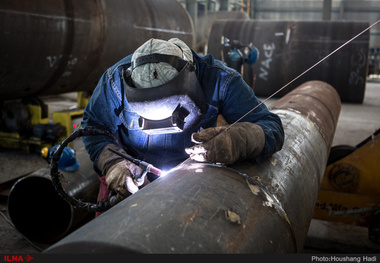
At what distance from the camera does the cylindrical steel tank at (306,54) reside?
7707mm

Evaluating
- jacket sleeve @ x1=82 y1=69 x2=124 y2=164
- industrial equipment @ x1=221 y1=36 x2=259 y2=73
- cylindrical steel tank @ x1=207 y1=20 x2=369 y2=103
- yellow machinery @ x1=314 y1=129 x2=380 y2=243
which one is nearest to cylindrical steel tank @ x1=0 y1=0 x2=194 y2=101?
industrial equipment @ x1=221 y1=36 x2=259 y2=73

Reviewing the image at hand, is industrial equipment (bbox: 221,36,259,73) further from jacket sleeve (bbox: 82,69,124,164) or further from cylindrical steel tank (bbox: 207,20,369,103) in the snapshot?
jacket sleeve (bbox: 82,69,124,164)

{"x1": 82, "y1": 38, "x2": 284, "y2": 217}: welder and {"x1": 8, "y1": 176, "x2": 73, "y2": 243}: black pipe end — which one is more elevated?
{"x1": 82, "y1": 38, "x2": 284, "y2": 217}: welder

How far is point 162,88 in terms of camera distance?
1.38 meters

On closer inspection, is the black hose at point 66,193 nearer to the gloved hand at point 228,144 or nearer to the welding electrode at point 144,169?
the welding electrode at point 144,169

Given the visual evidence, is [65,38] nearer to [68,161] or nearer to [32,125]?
[32,125]

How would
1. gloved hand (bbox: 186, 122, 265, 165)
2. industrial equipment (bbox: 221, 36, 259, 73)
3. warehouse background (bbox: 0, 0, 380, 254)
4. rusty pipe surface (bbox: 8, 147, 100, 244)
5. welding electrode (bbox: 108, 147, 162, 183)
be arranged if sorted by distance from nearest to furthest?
gloved hand (bbox: 186, 122, 265, 165)
welding electrode (bbox: 108, 147, 162, 183)
rusty pipe surface (bbox: 8, 147, 100, 244)
warehouse background (bbox: 0, 0, 380, 254)
industrial equipment (bbox: 221, 36, 259, 73)

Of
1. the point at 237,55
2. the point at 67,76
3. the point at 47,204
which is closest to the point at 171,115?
the point at 47,204

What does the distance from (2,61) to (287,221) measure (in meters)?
2.89

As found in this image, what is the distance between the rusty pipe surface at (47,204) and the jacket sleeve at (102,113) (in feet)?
2.27

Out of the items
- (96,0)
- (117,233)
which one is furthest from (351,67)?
(117,233)

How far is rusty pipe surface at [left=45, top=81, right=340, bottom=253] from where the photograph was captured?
882 mm

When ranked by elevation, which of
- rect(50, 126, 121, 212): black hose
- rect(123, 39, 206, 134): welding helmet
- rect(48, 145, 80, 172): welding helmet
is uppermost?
rect(123, 39, 206, 134): welding helmet

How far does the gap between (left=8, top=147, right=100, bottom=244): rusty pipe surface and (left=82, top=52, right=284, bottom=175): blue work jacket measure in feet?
2.38
